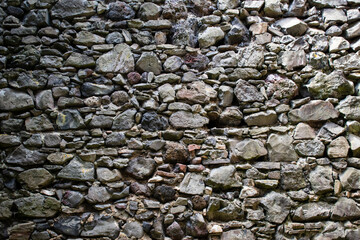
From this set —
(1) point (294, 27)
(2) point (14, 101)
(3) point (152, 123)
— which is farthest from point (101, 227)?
(1) point (294, 27)

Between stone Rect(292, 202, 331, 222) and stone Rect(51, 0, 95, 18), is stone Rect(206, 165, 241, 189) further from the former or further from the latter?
stone Rect(51, 0, 95, 18)

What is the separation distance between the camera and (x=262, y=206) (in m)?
2.37

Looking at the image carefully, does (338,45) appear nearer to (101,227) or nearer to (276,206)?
(276,206)

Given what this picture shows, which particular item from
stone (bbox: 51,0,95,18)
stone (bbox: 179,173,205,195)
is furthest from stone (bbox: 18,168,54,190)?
stone (bbox: 51,0,95,18)

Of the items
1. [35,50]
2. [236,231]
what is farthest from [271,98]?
[35,50]

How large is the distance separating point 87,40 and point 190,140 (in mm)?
1402

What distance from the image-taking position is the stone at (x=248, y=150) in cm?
247

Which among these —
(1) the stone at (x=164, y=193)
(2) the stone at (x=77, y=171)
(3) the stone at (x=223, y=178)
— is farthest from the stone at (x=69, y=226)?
(3) the stone at (x=223, y=178)

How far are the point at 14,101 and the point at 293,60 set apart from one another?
104 inches

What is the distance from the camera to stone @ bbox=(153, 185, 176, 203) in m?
2.33

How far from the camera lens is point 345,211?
236 centimetres

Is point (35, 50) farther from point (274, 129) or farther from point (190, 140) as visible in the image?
point (274, 129)

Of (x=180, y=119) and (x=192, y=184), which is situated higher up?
(x=180, y=119)

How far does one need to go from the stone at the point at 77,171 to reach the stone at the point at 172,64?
114cm
